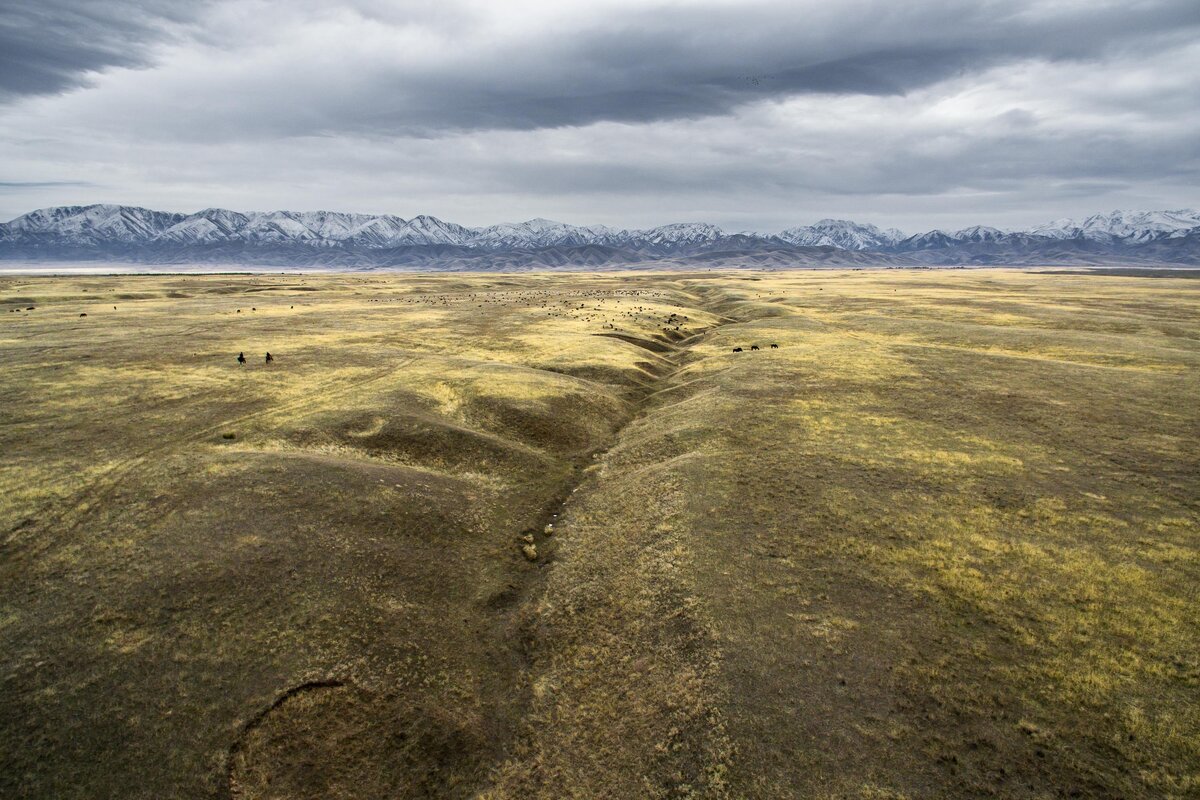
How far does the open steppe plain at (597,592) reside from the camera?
14477mm

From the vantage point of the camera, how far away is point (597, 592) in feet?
71.2

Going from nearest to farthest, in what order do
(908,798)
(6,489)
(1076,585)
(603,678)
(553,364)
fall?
(908,798)
(603,678)
(1076,585)
(6,489)
(553,364)

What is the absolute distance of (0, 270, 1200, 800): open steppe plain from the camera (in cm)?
1448

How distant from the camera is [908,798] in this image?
13094 millimetres

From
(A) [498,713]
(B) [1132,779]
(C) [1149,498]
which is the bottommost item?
(A) [498,713]

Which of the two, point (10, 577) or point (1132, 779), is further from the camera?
point (10, 577)

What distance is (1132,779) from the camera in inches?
521

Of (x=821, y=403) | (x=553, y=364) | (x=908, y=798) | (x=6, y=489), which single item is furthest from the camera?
(x=553, y=364)

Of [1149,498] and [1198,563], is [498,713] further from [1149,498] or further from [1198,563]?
[1149,498]

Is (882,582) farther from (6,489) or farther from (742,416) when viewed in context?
(6,489)

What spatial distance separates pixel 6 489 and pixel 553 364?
3962cm

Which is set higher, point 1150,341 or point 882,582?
point 1150,341

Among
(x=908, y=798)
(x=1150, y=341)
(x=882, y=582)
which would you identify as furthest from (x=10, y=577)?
(x=1150, y=341)

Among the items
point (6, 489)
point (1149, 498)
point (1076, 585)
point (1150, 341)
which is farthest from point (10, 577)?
point (1150, 341)
